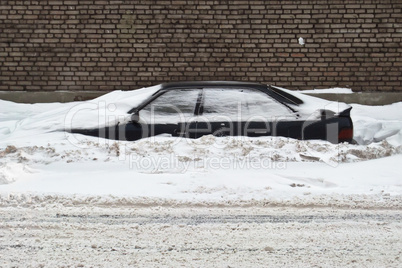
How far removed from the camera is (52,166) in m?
5.70

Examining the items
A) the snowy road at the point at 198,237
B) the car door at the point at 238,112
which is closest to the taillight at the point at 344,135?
the car door at the point at 238,112

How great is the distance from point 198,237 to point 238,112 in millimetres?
3032

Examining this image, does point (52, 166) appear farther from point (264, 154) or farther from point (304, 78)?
point (304, 78)

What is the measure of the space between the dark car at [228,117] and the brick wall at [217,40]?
4.20m

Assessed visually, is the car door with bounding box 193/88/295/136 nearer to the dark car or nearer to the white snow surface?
the dark car

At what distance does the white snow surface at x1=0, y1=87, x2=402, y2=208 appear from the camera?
15.6 feet

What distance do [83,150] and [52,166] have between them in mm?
461

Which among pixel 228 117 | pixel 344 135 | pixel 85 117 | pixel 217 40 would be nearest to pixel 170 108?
pixel 228 117

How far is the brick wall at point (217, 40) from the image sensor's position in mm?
10688

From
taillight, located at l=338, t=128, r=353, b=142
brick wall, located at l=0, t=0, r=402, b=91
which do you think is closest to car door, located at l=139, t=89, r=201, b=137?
taillight, located at l=338, t=128, r=353, b=142

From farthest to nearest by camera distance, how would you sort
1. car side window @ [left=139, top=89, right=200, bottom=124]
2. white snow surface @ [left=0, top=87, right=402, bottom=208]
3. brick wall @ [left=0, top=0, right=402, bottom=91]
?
brick wall @ [left=0, top=0, right=402, bottom=91]
car side window @ [left=139, top=89, right=200, bottom=124]
white snow surface @ [left=0, top=87, right=402, bottom=208]

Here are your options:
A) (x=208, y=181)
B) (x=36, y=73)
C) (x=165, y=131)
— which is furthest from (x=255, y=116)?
(x=36, y=73)

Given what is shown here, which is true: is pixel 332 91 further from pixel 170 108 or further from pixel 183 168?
pixel 183 168

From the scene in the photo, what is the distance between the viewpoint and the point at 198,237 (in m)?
3.72
